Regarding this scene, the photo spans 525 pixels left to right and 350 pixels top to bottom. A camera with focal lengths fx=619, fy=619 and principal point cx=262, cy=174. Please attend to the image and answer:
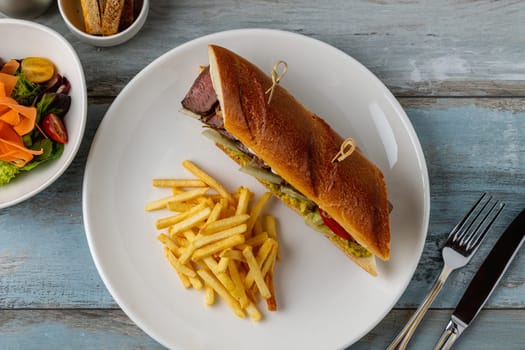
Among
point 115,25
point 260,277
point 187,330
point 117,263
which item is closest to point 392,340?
point 260,277

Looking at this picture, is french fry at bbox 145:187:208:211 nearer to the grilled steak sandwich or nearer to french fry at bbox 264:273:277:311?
the grilled steak sandwich

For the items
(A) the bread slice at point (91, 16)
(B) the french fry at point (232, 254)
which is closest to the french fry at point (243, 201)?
(B) the french fry at point (232, 254)

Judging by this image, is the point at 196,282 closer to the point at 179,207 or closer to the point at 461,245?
the point at 179,207

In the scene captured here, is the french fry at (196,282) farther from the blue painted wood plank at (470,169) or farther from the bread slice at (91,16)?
the bread slice at (91,16)

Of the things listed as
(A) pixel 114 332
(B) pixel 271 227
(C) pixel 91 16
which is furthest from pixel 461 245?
(C) pixel 91 16

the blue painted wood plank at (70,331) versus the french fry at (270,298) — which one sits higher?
the french fry at (270,298)

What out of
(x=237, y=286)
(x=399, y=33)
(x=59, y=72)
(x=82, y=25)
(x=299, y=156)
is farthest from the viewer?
(x=399, y=33)
